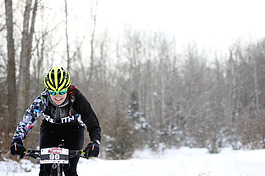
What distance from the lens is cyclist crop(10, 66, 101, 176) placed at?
10.4 feet

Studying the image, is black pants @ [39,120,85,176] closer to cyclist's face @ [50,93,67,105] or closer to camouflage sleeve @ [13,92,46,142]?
camouflage sleeve @ [13,92,46,142]

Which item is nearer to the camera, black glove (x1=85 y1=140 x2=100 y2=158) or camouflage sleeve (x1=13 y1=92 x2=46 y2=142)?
black glove (x1=85 y1=140 x2=100 y2=158)

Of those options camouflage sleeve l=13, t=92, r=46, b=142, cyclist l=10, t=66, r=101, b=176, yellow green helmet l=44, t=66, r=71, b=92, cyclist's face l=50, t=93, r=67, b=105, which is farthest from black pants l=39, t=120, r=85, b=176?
yellow green helmet l=44, t=66, r=71, b=92

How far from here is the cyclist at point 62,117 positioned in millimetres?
3184

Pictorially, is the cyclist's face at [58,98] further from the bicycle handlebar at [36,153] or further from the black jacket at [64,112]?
the bicycle handlebar at [36,153]

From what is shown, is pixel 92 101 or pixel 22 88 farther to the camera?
pixel 92 101

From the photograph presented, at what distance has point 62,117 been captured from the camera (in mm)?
3434

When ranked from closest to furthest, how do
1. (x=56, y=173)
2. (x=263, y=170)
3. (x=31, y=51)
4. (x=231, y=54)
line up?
(x=56, y=173), (x=263, y=170), (x=31, y=51), (x=231, y=54)

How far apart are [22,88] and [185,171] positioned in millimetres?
5746

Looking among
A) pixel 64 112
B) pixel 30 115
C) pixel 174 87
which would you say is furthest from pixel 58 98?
pixel 174 87

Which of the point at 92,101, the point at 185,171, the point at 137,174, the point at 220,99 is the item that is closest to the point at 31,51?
the point at 92,101

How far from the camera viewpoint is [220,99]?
35656 millimetres

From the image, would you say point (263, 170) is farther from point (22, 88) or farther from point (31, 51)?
point (31, 51)

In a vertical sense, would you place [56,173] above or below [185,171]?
above
